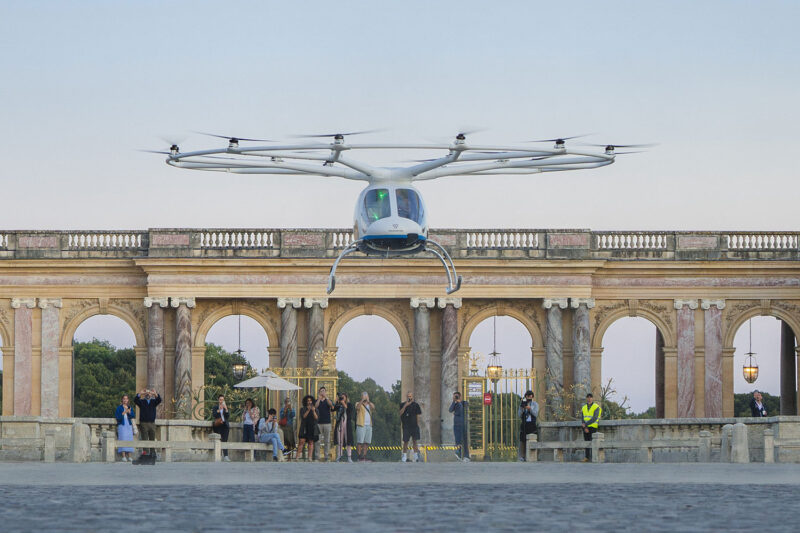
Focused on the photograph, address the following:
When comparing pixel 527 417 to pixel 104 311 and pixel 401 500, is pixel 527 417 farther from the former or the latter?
pixel 401 500

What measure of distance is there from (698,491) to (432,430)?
32895mm

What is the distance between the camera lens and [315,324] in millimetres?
50781

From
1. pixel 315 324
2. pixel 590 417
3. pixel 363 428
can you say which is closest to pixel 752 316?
pixel 315 324

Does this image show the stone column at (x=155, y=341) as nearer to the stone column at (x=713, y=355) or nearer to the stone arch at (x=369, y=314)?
the stone arch at (x=369, y=314)

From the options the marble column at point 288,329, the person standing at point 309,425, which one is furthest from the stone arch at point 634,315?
the person standing at point 309,425

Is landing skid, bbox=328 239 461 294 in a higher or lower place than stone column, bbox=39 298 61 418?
higher

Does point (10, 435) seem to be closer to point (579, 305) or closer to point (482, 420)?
point (482, 420)

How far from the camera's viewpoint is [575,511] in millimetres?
14586

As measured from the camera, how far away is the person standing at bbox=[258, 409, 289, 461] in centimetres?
3625

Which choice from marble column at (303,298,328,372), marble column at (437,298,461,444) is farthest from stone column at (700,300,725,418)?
marble column at (303,298,328,372)

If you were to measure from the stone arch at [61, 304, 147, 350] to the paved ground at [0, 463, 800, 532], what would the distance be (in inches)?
1081

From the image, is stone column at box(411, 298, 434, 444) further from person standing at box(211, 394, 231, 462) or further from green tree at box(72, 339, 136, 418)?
green tree at box(72, 339, 136, 418)

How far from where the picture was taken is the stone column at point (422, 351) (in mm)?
50750

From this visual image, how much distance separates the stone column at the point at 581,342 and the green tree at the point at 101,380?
39.8 m
